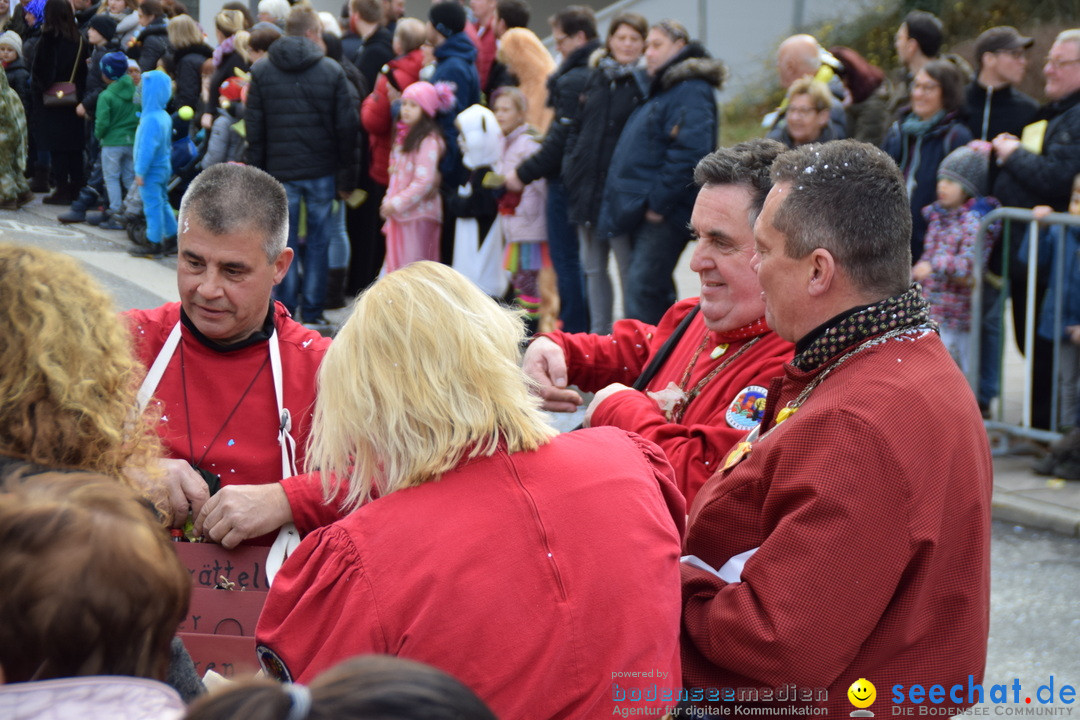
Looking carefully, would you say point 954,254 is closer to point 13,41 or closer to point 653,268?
point 653,268

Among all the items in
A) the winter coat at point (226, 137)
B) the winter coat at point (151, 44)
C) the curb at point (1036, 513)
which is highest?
the winter coat at point (151, 44)

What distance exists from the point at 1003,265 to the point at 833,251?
15.0ft

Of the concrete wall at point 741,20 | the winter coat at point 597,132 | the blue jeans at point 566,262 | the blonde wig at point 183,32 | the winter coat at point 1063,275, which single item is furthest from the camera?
the concrete wall at point 741,20

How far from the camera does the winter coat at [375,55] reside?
1052cm

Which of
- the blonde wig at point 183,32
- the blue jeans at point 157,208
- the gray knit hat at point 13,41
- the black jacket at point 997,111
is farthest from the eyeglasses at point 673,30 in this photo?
the gray knit hat at point 13,41

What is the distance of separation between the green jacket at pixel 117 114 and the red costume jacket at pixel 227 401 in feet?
32.1

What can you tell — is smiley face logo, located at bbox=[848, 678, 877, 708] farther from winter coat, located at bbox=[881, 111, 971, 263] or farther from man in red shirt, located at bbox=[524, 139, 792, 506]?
winter coat, located at bbox=[881, 111, 971, 263]

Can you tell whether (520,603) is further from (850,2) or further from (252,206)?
(850,2)

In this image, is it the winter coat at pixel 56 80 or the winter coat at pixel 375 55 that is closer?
the winter coat at pixel 375 55

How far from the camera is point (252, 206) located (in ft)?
11.1

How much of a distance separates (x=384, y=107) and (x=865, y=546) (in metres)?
7.95

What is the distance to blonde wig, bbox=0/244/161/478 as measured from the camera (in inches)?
86.9

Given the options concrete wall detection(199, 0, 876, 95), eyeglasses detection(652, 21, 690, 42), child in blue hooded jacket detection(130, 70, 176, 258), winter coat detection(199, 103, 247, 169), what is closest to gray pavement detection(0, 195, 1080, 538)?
child in blue hooded jacket detection(130, 70, 176, 258)

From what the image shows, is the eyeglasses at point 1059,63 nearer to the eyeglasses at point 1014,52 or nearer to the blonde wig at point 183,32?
the eyeglasses at point 1014,52
